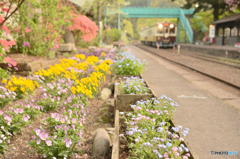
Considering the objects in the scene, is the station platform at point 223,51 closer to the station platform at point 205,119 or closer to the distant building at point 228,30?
the distant building at point 228,30

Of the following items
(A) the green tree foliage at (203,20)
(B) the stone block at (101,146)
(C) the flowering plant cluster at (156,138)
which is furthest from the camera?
(A) the green tree foliage at (203,20)

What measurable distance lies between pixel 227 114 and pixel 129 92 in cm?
232

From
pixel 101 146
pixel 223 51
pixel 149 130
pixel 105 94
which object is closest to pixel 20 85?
pixel 105 94

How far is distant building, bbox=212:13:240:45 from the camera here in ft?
96.9

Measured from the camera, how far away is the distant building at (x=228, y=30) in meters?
29.5

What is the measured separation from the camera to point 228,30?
1302 inches

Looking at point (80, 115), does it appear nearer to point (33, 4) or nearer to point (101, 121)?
point (101, 121)

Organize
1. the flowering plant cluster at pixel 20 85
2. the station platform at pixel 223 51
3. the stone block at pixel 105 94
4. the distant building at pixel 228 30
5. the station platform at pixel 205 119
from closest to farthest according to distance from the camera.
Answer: the station platform at pixel 205 119
the flowering plant cluster at pixel 20 85
the stone block at pixel 105 94
the station platform at pixel 223 51
the distant building at pixel 228 30

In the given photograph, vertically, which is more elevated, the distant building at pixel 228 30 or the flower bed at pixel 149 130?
the distant building at pixel 228 30

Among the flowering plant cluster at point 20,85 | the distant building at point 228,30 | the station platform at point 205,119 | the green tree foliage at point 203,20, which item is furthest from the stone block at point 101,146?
the green tree foliage at point 203,20

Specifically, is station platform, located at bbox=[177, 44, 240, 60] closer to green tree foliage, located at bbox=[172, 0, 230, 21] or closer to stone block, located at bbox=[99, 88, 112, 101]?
green tree foliage, located at bbox=[172, 0, 230, 21]

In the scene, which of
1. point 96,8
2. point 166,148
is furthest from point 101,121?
point 96,8

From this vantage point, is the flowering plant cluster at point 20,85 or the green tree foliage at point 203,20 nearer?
the flowering plant cluster at point 20,85

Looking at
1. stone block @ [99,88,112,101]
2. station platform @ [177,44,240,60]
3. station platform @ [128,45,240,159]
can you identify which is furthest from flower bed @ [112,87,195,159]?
station platform @ [177,44,240,60]
